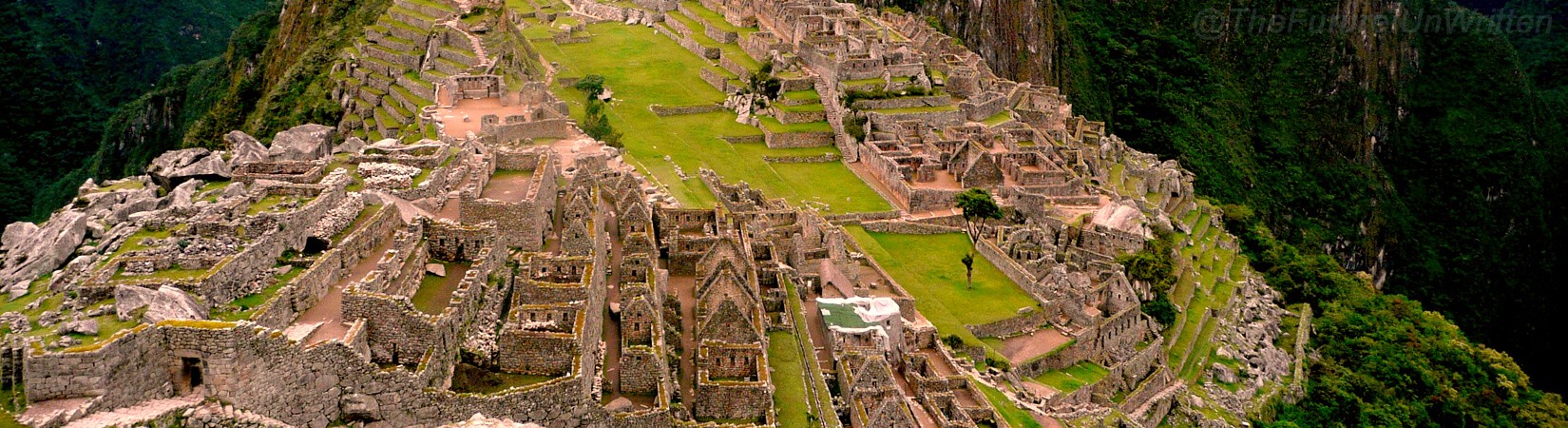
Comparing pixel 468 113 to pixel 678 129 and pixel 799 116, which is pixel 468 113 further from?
pixel 799 116

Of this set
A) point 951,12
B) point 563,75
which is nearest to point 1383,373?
point 563,75

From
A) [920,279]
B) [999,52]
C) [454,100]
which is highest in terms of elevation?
[454,100]

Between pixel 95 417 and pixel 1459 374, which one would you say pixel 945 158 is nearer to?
pixel 1459 374

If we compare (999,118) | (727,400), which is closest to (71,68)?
(999,118)

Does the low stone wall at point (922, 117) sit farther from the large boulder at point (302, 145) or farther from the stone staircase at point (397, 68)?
the large boulder at point (302, 145)

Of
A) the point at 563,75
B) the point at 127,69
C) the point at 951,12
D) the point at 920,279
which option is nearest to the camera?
the point at 920,279

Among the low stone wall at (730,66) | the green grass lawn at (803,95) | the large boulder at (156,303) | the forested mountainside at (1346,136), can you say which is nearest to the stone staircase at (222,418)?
the large boulder at (156,303)

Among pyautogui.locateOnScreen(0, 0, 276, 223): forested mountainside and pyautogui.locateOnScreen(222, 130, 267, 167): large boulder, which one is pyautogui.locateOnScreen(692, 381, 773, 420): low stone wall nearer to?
pyautogui.locateOnScreen(222, 130, 267, 167): large boulder
